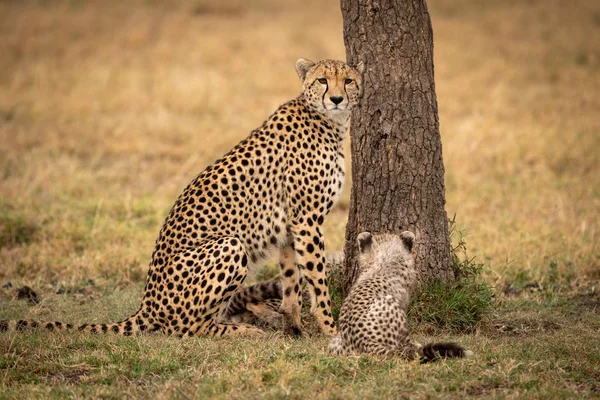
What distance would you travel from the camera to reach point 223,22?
15.3 meters

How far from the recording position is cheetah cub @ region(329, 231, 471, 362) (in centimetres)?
402

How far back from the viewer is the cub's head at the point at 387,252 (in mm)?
4617

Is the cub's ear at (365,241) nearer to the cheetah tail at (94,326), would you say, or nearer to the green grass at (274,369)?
the green grass at (274,369)

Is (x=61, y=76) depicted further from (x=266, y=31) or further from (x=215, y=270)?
(x=215, y=270)

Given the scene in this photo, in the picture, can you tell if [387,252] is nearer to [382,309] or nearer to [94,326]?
[382,309]

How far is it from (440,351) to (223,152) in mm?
6078

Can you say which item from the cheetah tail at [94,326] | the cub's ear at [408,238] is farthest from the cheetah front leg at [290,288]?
the cheetah tail at [94,326]

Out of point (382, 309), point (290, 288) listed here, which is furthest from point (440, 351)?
point (290, 288)

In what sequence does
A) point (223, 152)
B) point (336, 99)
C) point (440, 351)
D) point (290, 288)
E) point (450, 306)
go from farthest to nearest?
point (223, 152)
point (290, 288)
point (450, 306)
point (336, 99)
point (440, 351)

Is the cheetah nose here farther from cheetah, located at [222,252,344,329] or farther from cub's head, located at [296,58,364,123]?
cheetah, located at [222,252,344,329]

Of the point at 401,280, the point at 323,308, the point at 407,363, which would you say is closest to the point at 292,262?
the point at 323,308

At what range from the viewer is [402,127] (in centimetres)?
500

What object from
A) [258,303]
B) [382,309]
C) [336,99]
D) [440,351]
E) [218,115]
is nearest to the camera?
[440,351]

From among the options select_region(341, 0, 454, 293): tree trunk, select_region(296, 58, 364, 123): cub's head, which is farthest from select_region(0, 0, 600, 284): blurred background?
select_region(296, 58, 364, 123): cub's head
